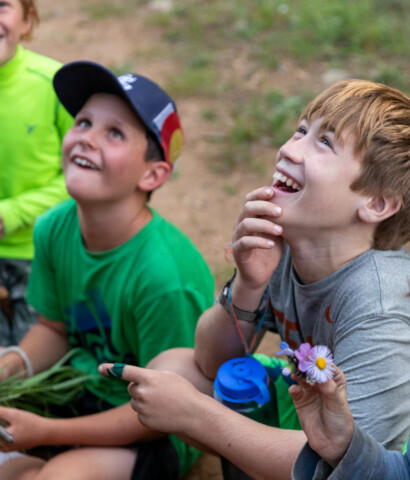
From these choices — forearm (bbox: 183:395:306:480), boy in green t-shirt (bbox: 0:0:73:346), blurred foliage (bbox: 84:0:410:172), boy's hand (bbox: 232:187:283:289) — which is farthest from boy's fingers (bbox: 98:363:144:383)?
blurred foliage (bbox: 84:0:410:172)

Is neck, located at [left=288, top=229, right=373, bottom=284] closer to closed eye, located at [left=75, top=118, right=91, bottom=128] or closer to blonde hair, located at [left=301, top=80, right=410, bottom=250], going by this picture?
blonde hair, located at [left=301, top=80, right=410, bottom=250]

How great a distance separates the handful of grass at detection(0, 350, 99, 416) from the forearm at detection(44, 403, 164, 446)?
222 millimetres

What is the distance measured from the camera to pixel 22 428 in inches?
93.2

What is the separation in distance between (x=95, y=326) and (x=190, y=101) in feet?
11.1

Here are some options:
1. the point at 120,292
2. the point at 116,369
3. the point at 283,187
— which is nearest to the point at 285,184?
the point at 283,187

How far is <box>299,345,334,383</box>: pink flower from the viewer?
1.27m

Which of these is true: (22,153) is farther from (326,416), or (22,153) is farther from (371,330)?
(326,416)

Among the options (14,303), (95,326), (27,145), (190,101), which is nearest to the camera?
Result: (95,326)

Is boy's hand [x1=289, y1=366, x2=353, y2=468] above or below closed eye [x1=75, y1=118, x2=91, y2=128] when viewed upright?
below

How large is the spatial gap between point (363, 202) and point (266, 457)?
73 centimetres

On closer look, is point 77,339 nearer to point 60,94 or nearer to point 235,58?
point 60,94

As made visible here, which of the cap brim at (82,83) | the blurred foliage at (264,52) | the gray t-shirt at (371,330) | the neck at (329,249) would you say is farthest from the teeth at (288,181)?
the blurred foliage at (264,52)

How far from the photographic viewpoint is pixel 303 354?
4.28 ft

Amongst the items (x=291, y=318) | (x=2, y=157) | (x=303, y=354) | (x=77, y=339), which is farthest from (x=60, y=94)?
(x=303, y=354)
